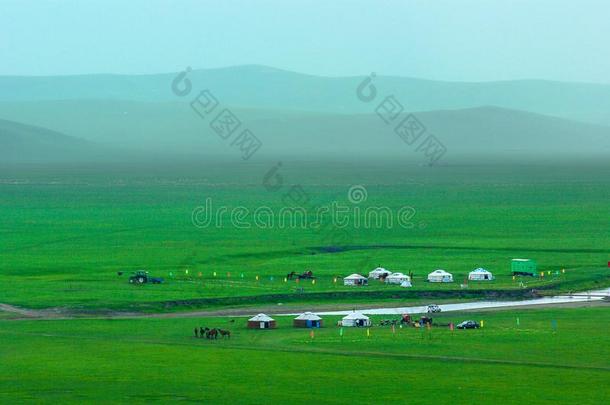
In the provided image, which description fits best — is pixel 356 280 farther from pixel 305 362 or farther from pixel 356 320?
pixel 305 362

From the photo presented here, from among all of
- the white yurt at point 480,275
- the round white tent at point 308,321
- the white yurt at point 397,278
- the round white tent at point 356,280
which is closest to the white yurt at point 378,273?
the white yurt at point 397,278

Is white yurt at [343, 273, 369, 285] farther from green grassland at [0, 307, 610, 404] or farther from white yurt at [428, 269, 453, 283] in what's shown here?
green grassland at [0, 307, 610, 404]

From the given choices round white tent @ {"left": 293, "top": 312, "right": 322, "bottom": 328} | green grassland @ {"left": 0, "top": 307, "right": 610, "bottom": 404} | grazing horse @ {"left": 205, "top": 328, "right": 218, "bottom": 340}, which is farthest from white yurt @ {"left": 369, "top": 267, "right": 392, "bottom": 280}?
grazing horse @ {"left": 205, "top": 328, "right": 218, "bottom": 340}

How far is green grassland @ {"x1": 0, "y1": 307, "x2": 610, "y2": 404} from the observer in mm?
51125

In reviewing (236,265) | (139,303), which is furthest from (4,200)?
(139,303)

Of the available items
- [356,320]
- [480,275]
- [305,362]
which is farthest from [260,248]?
[305,362]

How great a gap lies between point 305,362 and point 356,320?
11084 mm

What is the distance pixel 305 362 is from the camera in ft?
190

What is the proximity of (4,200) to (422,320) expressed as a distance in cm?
11222

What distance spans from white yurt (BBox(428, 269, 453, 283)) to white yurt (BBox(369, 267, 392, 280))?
2.68 m

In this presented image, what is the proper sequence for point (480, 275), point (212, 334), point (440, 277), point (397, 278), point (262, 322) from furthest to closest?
1. point (480, 275)
2. point (440, 277)
3. point (397, 278)
4. point (262, 322)
5. point (212, 334)

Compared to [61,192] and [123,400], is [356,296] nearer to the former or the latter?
[123,400]

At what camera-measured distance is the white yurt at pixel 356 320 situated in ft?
225

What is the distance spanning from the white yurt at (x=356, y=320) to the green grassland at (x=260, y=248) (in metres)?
10.6
